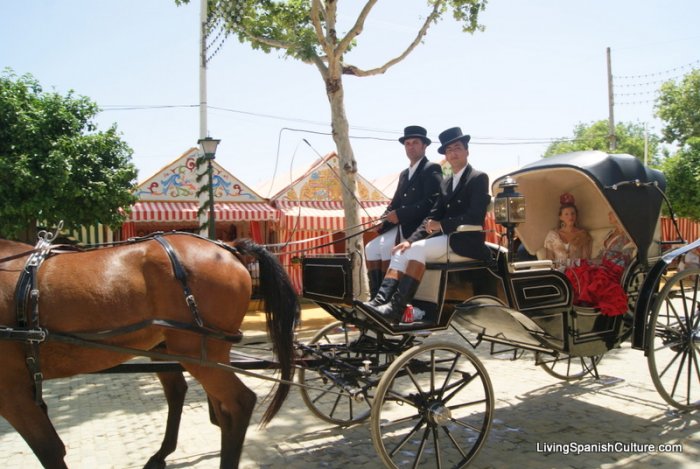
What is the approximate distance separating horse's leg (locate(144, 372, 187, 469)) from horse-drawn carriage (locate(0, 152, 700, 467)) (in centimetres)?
1

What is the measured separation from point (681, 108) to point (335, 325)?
30.2m

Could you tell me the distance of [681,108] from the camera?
28.8 metres

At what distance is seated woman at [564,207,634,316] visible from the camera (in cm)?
488

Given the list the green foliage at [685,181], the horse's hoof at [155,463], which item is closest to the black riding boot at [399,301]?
the horse's hoof at [155,463]

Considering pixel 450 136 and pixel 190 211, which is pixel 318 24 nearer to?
pixel 450 136

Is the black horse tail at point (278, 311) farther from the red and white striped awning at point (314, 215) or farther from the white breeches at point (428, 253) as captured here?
the red and white striped awning at point (314, 215)

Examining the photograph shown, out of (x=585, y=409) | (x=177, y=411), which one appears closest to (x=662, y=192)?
(x=585, y=409)

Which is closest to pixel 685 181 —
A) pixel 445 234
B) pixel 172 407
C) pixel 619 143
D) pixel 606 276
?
pixel 606 276

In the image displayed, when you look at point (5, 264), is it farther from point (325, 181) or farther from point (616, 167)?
point (325, 181)

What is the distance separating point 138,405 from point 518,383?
4222 millimetres

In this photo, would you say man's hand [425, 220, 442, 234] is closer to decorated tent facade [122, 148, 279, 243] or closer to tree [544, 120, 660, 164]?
decorated tent facade [122, 148, 279, 243]

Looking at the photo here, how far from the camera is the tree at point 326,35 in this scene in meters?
9.66

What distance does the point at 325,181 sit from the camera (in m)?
15.0

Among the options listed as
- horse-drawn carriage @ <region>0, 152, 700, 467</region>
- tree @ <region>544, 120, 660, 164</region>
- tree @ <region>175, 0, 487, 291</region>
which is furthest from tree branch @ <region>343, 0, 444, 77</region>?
tree @ <region>544, 120, 660, 164</region>
